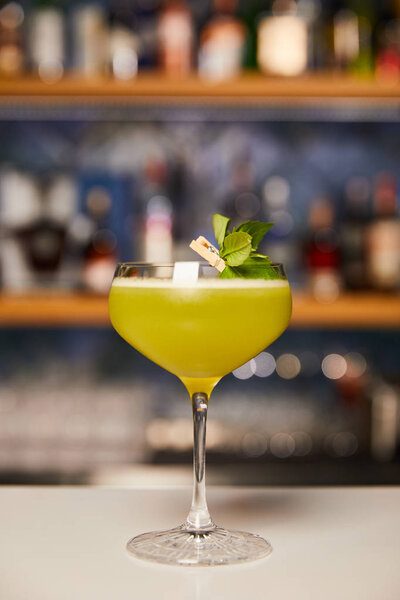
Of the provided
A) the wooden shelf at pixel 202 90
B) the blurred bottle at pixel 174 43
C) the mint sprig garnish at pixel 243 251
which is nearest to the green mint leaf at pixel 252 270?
the mint sprig garnish at pixel 243 251

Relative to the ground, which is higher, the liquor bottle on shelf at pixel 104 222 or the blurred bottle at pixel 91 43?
the blurred bottle at pixel 91 43

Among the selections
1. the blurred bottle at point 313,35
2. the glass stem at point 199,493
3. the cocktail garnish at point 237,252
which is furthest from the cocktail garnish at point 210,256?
the blurred bottle at point 313,35

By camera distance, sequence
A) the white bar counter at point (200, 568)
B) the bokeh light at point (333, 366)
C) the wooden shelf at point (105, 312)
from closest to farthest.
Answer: the white bar counter at point (200, 568) < the wooden shelf at point (105, 312) < the bokeh light at point (333, 366)

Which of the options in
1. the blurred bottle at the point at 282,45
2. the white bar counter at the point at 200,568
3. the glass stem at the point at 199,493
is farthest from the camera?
the blurred bottle at the point at 282,45

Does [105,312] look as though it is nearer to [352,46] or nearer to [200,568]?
[352,46]

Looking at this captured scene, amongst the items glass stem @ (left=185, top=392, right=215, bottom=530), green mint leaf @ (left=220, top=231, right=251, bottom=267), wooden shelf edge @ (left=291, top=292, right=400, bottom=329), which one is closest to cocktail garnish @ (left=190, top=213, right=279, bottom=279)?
green mint leaf @ (left=220, top=231, right=251, bottom=267)

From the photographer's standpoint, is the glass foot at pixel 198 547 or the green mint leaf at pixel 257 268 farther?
the green mint leaf at pixel 257 268

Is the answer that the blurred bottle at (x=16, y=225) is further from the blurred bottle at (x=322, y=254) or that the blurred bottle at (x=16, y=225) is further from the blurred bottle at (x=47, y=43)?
the blurred bottle at (x=322, y=254)

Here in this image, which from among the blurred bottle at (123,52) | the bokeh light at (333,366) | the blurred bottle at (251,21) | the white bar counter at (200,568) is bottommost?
the bokeh light at (333,366)

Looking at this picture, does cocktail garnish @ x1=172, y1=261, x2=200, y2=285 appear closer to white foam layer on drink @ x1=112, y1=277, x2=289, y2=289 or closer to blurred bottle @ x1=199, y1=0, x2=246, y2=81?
white foam layer on drink @ x1=112, y1=277, x2=289, y2=289
